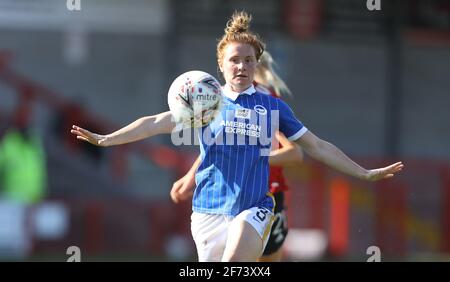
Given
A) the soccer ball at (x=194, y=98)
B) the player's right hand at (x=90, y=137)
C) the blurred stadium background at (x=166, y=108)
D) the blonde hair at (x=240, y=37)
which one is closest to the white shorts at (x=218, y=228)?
the soccer ball at (x=194, y=98)

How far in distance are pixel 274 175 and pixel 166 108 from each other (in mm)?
11456

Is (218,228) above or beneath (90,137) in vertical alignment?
beneath

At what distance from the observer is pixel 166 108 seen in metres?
19.2

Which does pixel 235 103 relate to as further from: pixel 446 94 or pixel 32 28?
pixel 446 94

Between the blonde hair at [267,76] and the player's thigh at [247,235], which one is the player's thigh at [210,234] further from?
the blonde hair at [267,76]

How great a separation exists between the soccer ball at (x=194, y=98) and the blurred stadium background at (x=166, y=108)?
865 cm

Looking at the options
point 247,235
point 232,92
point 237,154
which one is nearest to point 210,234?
point 247,235

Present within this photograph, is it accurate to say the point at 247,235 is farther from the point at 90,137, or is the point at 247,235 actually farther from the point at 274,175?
the point at 274,175

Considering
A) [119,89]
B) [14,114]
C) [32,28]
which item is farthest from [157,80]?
[14,114]

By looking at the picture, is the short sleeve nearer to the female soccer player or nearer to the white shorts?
the female soccer player

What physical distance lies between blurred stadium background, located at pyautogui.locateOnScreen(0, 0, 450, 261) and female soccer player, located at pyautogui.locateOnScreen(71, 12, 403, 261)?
844 cm

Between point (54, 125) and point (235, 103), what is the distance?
37.3ft

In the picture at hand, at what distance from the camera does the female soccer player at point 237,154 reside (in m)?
6.42
